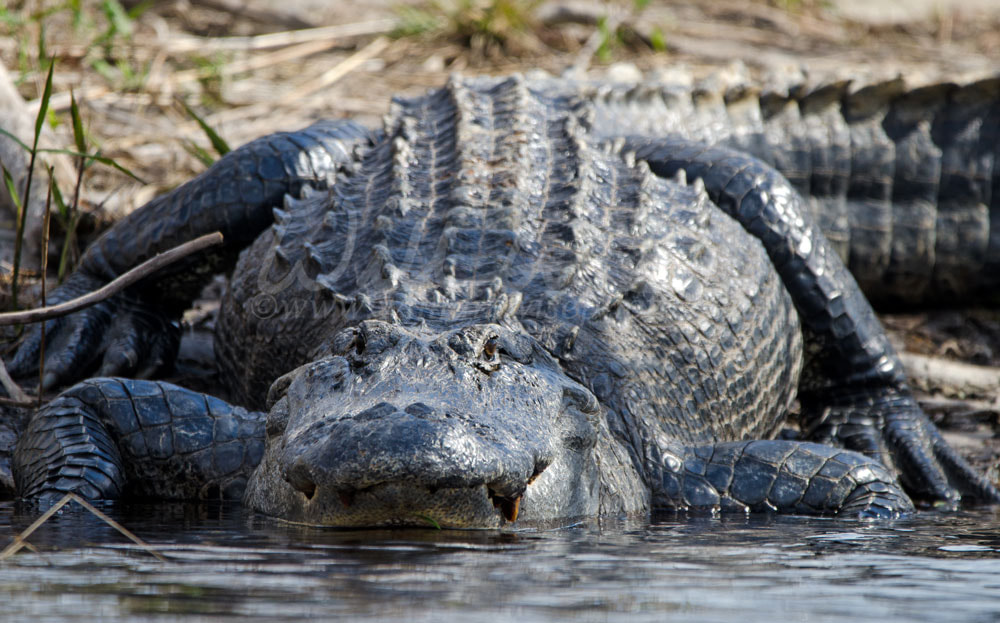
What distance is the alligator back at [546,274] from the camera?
3.41 m

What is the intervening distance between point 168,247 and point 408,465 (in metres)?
2.67

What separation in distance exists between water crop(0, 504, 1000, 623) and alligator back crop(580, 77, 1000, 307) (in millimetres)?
2876

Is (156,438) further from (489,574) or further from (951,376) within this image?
(951,376)

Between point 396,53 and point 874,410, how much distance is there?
5.18 meters

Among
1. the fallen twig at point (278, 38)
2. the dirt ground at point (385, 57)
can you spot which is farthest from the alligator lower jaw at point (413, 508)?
the fallen twig at point (278, 38)

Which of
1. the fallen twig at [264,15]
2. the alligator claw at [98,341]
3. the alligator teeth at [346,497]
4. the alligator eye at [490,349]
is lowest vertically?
the alligator teeth at [346,497]

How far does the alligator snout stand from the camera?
233 centimetres

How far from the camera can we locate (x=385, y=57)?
8617 millimetres

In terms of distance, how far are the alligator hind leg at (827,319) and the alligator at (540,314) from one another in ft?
0.04

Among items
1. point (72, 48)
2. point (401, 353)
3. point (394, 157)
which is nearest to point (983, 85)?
point (394, 157)

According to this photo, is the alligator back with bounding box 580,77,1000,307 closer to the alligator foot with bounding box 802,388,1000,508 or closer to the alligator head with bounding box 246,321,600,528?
the alligator foot with bounding box 802,388,1000,508

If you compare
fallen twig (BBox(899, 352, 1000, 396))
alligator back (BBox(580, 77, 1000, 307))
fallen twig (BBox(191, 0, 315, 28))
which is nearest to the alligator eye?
fallen twig (BBox(899, 352, 1000, 396))

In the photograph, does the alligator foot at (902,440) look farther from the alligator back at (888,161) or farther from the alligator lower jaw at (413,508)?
the alligator lower jaw at (413,508)

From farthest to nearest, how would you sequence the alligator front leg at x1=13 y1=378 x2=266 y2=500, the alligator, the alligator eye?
the alligator front leg at x1=13 y1=378 x2=266 y2=500, the alligator eye, the alligator
